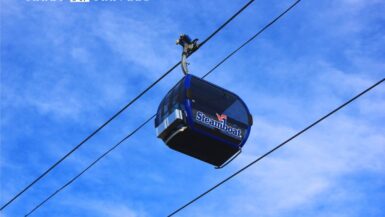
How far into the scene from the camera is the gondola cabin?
35.9ft

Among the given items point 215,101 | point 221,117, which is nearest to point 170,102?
point 215,101

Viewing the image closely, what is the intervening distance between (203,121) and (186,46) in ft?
4.37

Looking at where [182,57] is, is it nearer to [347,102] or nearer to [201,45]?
[201,45]

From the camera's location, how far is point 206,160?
11.4 metres

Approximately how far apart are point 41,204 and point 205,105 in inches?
194

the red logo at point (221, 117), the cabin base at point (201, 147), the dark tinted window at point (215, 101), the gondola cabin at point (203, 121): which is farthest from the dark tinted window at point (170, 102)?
the red logo at point (221, 117)

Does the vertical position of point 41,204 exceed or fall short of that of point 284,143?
it exceeds it

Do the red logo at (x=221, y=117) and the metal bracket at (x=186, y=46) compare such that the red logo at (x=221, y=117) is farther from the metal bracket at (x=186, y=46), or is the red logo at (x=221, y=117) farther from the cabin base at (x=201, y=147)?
the metal bracket at (x=186, y=46)

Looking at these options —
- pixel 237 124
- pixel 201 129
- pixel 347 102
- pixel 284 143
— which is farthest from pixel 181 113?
pixel 347 102

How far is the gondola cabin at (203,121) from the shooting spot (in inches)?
431

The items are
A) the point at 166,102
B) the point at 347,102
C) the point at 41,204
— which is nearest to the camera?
the point at 347,102

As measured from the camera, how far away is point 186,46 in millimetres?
11516

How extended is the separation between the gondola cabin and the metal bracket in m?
0.25

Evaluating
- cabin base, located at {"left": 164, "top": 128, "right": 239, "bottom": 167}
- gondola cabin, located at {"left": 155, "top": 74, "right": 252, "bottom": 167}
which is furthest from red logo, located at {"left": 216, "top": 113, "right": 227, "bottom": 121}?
cabin base, located at {"left": 164, "top": 128, "right": 239, "bottom": 167}
